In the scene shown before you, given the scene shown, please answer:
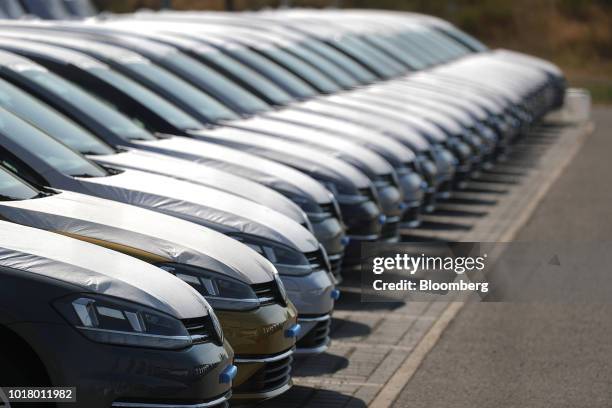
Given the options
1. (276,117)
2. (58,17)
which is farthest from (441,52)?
(276,117)

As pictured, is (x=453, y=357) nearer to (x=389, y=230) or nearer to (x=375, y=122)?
(x=389, y=230)

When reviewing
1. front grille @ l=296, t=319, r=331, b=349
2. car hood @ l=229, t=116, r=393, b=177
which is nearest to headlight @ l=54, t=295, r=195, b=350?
front grille @ l=296, t=319, r=331, b=349

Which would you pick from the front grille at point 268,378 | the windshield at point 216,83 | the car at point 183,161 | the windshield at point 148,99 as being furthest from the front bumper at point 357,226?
the front grille at point 268,378

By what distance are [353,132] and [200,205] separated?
5303 mm

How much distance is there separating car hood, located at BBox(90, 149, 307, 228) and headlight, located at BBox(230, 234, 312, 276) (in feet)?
2.75

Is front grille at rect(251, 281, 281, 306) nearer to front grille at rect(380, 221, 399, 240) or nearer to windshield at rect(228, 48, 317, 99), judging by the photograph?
front grille at rect(380, 221, 399, 240)

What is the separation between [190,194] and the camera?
8.77 metres

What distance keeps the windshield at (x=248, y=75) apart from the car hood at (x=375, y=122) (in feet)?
0.83

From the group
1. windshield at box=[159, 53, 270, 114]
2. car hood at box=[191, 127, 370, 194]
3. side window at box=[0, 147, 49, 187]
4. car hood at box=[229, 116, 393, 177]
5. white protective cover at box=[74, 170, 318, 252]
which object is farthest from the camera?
windshield at box=[159, 53, 270, 114]

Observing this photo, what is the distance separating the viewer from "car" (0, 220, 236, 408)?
589 cm

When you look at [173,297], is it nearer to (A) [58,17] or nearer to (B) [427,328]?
(B) [427,328]

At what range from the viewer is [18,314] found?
19.2ft

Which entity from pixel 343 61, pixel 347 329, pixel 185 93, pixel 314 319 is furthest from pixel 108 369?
pixel 343 61

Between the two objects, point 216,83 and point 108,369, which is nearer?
point 108,369
